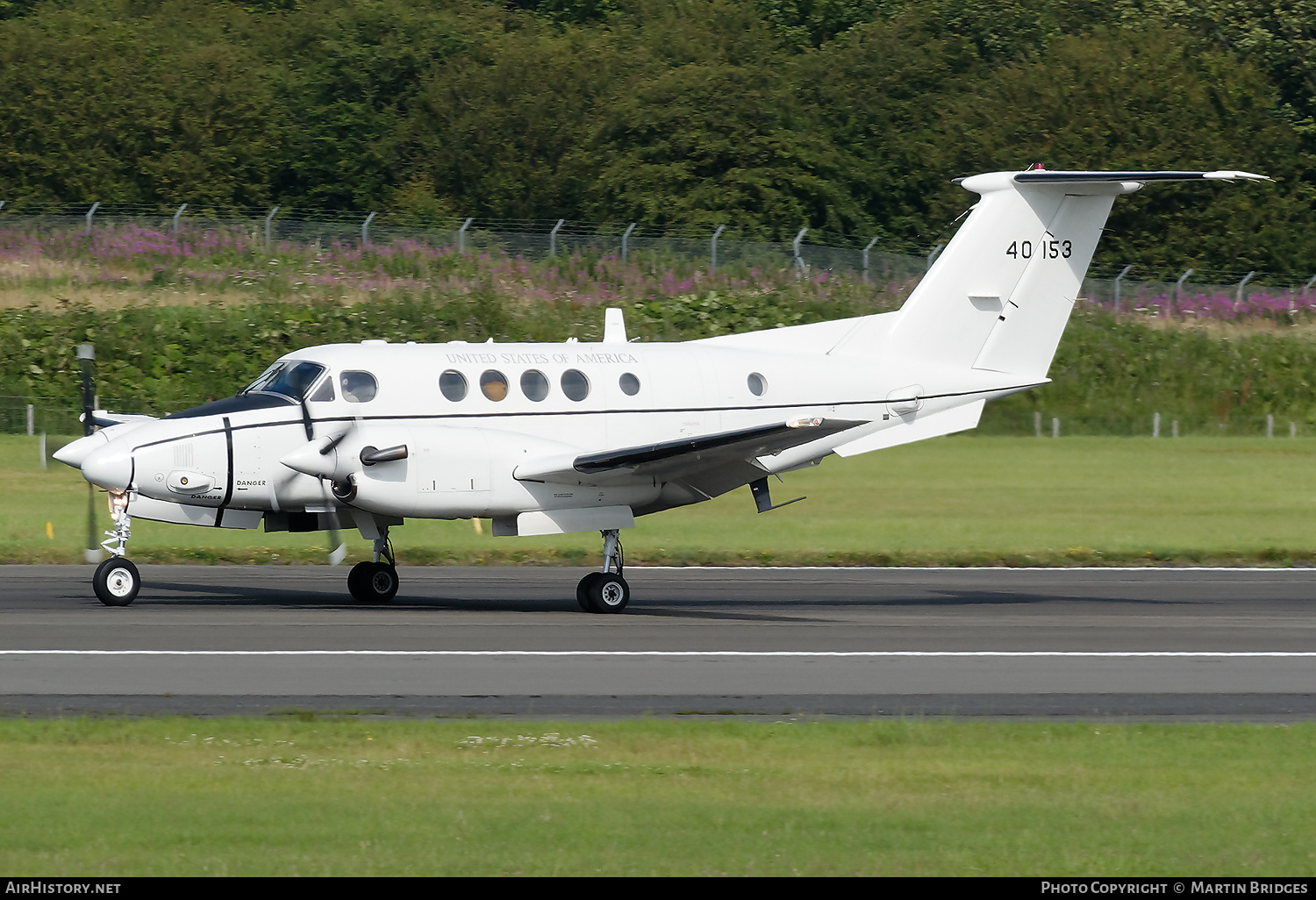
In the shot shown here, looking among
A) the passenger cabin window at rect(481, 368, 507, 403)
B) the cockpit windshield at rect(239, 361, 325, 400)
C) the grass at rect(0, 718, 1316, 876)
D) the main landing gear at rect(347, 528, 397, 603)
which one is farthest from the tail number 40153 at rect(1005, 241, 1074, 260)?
the grass at rect(0, 718, 1316, 876)

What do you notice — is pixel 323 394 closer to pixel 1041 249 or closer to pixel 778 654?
pixel 778 654

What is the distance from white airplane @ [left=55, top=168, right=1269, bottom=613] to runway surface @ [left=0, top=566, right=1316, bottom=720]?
1.11m

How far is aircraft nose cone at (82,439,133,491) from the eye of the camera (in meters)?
16.3

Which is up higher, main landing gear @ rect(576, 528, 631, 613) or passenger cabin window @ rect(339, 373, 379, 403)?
passenger cabin window @ rect(339, 373, 379, 403)

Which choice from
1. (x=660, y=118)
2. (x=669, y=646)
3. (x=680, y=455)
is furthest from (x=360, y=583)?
(x=660, y=118)

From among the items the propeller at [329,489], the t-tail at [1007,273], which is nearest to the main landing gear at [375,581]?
the propeller at [329,489]

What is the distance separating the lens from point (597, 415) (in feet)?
59.9

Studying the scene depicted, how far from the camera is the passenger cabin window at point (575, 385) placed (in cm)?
1817

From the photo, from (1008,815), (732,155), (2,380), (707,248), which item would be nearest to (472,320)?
(707,248)

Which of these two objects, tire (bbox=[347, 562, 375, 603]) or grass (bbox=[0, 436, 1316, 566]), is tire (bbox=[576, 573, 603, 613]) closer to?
tire (bbox=[347, 562, 375, 603])

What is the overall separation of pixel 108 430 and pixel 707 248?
3272 centimetres

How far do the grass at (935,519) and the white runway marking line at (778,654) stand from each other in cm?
893

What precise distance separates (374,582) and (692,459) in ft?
12.8

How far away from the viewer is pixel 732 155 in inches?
2228
